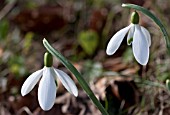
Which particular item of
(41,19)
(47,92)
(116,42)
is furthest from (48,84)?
(41,19)

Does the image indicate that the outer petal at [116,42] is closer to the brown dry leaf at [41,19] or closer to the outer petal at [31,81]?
the outer petal at [31,81]

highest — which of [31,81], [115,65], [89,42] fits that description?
[31,81]

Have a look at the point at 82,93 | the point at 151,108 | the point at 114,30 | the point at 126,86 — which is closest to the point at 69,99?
the point at 82,93

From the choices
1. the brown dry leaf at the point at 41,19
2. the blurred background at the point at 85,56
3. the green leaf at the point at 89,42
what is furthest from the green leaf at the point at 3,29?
the brown dry leaf at the point at 41,19

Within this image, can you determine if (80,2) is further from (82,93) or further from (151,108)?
(151,108)

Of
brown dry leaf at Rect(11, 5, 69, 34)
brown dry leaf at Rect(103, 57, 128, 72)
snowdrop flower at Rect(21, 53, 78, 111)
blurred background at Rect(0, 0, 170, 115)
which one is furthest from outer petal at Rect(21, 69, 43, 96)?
brown dry leaf at Rect(11, 5, 69, 34)

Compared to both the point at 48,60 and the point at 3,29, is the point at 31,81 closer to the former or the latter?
the point at 48,60
